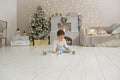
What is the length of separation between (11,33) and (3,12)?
1058 mm

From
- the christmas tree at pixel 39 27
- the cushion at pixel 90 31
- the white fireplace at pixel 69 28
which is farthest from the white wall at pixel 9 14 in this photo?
the cushion at pixel 90 31

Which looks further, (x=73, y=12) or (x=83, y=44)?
(x=73, y=12)

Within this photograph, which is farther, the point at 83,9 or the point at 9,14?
the point at 83,9

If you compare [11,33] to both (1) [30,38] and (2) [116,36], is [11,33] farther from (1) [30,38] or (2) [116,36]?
(2) [116,36]

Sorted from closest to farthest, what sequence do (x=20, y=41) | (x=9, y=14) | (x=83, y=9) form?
(x=20, y=41), (x=9, y=14), (x=83, y=9)

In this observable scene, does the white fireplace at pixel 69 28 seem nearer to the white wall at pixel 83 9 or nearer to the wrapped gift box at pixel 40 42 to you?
the wrapped gift box at pixel 40 42

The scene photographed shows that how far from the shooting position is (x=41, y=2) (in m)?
8.09

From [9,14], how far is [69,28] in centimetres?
233

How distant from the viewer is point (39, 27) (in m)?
7.43

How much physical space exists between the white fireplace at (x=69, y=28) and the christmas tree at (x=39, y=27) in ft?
0.80

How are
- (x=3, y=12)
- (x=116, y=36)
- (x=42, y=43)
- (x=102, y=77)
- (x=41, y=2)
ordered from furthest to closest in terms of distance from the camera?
(x=41, y=2) < (x=42, y=43) < (x=3, y=12) < (x=116, y=36) < (x=102, y=77)

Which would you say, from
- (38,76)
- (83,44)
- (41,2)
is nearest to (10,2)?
(41,2)

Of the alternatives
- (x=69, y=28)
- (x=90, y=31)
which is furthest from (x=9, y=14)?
(x=90, y=31)

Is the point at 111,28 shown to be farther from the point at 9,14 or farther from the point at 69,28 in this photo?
the point at 9,14
